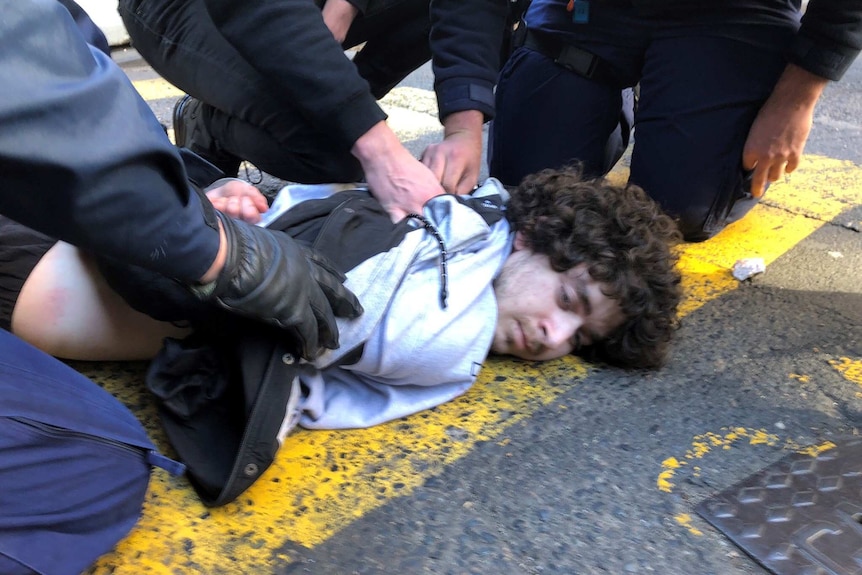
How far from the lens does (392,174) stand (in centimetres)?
204

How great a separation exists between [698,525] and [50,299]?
1.54 m

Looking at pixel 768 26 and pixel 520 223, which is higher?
pixel 768 26

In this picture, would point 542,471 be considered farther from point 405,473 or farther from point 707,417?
point 707,417

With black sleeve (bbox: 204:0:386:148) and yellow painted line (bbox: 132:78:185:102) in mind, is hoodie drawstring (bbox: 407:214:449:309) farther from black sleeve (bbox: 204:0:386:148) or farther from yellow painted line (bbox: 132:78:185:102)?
yellow painted line (bbox: 132:78:185:102)

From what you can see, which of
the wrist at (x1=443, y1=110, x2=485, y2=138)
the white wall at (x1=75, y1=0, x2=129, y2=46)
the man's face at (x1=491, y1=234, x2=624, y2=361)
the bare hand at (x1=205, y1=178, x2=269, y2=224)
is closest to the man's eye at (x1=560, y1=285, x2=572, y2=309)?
the man's face at (x1=491, y1=234, x2=624, y2=361)

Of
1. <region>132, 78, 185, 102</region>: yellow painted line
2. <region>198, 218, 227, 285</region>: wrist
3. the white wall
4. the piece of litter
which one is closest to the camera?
<region>198, 218, 227, 285</region>: wrist

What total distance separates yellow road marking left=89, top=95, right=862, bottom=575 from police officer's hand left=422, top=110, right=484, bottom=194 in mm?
608

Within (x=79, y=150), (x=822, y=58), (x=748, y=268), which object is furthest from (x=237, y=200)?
(x=822, y=58)

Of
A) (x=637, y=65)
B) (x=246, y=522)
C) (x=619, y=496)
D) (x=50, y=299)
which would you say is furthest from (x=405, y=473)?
(x=637, y=65)

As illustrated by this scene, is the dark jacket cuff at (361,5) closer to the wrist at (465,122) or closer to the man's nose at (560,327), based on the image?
the wrist at (465,122)

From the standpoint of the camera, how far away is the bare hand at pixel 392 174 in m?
2.01

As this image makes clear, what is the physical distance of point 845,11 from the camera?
2.21 m

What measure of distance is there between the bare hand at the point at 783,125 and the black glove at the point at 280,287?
1659 mm

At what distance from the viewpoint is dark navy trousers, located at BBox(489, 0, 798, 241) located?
8.24ft
